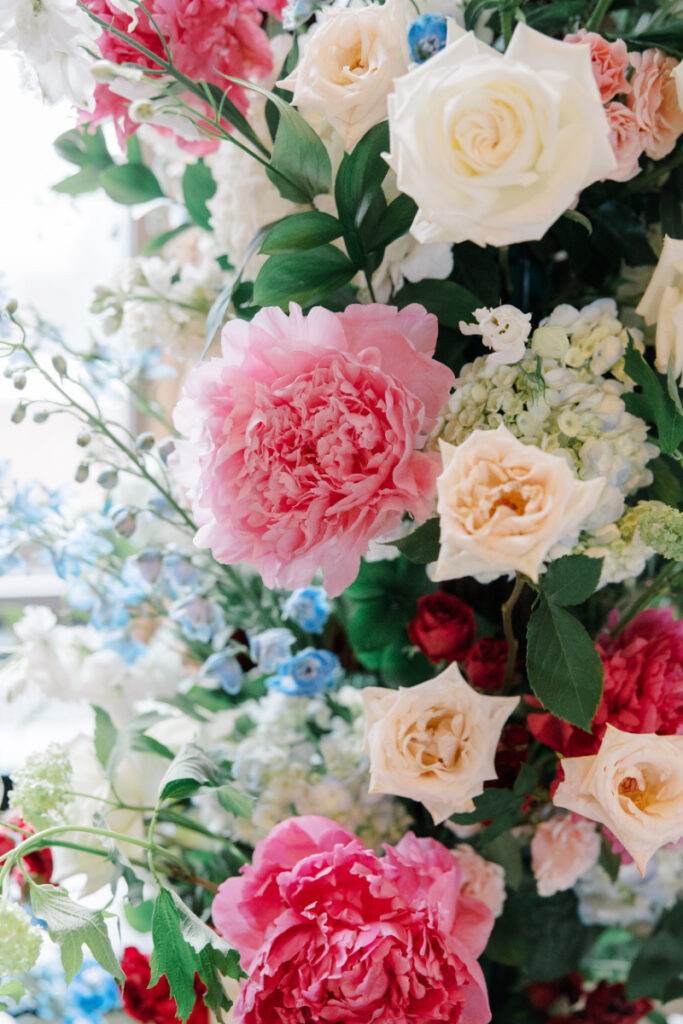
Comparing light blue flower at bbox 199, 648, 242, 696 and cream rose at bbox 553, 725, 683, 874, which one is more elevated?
cream rose at bbox 553, 725, 683, 874

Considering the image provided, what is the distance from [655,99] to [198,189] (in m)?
0.36

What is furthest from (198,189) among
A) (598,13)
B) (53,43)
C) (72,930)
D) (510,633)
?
(72,930)

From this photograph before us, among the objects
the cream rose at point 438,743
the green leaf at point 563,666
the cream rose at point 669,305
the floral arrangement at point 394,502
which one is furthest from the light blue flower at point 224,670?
the cream rose at point 669,305

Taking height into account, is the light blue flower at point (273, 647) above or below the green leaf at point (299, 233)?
below

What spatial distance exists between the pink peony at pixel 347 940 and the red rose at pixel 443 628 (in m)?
0.14

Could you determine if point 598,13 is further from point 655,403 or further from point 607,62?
point 655,403

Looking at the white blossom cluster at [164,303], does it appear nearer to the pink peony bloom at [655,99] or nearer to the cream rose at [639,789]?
the pink peony bloom at [655,99]

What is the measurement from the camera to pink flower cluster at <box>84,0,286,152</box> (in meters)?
0.51

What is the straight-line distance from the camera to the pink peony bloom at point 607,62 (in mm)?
485

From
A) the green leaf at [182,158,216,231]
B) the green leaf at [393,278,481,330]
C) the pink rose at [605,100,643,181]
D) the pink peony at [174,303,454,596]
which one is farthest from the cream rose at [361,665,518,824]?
the green leaf at [182,158,216,231]

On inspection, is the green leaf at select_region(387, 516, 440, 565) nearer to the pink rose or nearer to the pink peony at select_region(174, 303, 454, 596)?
the pink peony at select_region(174, 303, 454, 596)

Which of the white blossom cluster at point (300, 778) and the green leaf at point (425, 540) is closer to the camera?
the green leaf at point (425, 540)

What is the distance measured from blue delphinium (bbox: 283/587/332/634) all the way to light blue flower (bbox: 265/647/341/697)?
0.02m

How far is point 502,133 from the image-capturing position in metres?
0.37
